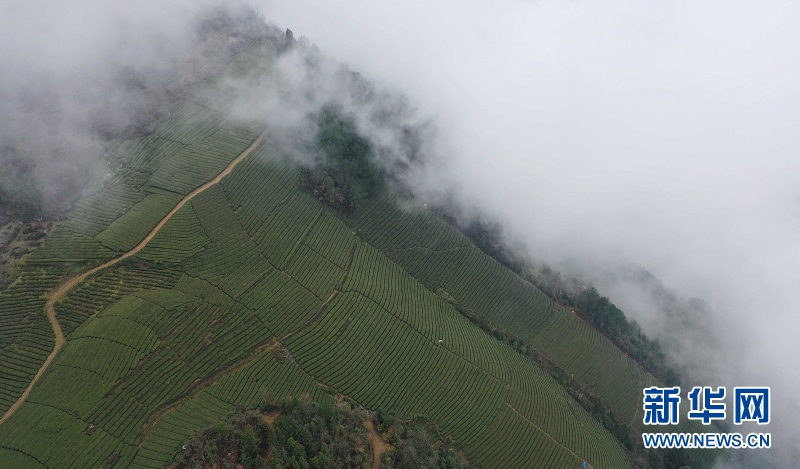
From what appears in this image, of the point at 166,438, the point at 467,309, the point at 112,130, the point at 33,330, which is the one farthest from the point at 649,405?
the point at 112,130

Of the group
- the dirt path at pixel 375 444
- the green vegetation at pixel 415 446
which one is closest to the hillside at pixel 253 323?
the green vegetation at pixel 415 446

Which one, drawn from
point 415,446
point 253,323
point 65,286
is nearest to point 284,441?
point 415,446

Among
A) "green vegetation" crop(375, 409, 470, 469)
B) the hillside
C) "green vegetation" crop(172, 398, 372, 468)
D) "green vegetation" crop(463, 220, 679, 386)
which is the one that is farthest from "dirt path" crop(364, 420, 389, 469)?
"green vegetation" crop(463, 220, 679, 386)

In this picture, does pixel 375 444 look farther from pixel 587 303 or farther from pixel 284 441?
pixel 587 303

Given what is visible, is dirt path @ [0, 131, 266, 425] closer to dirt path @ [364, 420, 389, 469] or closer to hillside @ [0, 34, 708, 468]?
hillside @ [0, 34, 708, 468]

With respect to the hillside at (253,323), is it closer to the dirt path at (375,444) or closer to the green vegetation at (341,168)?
the green vegetation at (341,168)

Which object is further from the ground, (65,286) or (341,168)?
(341,168)
